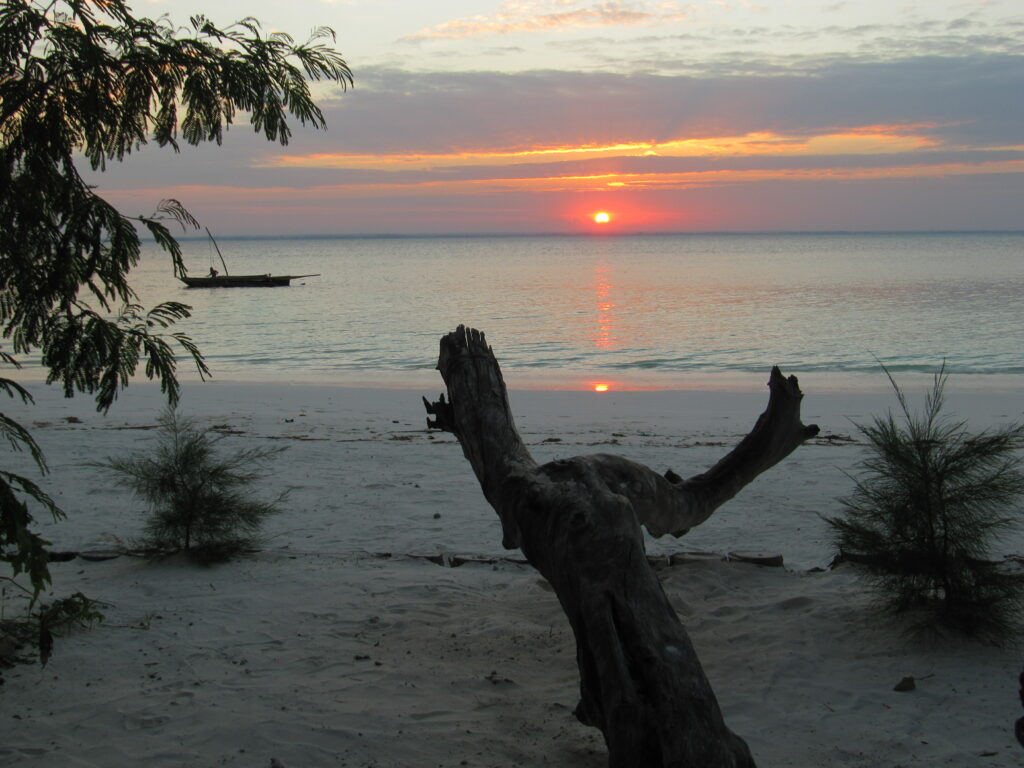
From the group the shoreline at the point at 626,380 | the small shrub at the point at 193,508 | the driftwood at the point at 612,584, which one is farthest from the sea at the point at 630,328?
the driftwood at the point at 612,584

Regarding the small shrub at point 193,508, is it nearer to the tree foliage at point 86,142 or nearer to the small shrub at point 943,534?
the tree foliage at point 86,142

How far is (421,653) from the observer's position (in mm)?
4887

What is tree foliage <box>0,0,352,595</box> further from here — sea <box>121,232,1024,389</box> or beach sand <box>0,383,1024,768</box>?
sea <box>121,232,1024,389</box>

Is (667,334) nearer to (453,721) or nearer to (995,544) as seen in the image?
(995,544)

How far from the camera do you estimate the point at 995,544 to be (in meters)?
6.55

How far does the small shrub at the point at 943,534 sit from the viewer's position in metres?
4.85

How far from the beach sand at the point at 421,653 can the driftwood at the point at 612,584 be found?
90 cm

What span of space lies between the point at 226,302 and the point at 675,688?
53.4m

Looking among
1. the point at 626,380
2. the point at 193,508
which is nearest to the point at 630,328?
the point at 626,380

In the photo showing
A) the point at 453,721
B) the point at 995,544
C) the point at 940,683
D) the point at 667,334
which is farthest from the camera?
the point at 667,334

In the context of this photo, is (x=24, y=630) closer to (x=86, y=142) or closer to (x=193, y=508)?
(x=193, y=508)

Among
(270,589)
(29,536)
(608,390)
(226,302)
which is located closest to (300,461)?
(270,589)

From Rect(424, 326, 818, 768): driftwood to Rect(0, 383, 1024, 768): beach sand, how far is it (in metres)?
0.90

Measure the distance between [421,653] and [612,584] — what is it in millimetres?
2085
